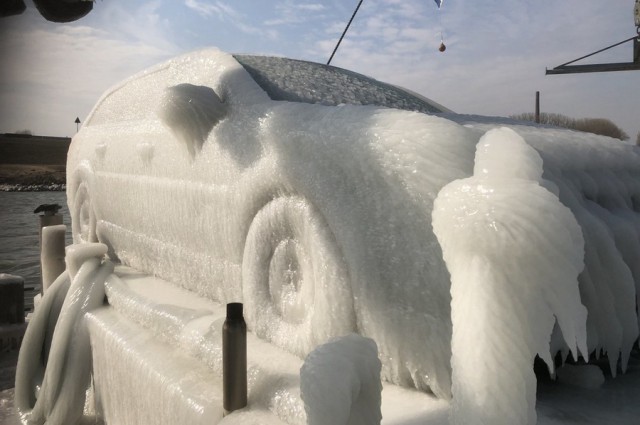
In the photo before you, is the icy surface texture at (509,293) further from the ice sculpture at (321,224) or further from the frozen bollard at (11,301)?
the frozen bollard at (11,301)

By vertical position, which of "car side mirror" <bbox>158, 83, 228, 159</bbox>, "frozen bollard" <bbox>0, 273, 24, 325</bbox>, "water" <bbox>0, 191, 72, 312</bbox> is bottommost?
"water" <bbox>0, 191, 72, 312</bbox>

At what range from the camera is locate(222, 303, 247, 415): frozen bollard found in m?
1.77

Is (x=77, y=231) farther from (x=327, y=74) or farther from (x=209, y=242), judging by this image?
(x=327, y=74)

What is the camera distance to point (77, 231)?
488cm

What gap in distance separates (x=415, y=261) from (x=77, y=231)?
13.9 ft

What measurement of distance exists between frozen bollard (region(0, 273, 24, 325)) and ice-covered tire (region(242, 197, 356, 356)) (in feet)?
15.2

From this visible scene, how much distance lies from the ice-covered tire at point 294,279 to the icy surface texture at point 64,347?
1477 millimetres

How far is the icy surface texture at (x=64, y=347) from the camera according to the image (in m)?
3.10

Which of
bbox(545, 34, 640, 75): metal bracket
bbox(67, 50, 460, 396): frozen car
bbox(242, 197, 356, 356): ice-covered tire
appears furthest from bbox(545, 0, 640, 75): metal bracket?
bbox(242, 197, 356, 356): ice-covered tire

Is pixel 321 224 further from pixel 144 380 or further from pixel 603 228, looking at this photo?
pixel 144 380

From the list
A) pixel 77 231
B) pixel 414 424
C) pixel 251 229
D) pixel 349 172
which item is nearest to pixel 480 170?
pixel 349 172

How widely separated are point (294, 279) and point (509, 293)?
1.17m

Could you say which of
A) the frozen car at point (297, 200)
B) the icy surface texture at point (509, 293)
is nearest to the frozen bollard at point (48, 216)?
the frozen car at point (297, 200)

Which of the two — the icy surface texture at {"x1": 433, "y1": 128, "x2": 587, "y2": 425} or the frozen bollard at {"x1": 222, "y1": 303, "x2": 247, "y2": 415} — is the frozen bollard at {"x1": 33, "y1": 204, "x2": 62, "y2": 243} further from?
the icy surface texture at {"x1": 433, "y1": 128, "x2": 587, "y2": 425}
